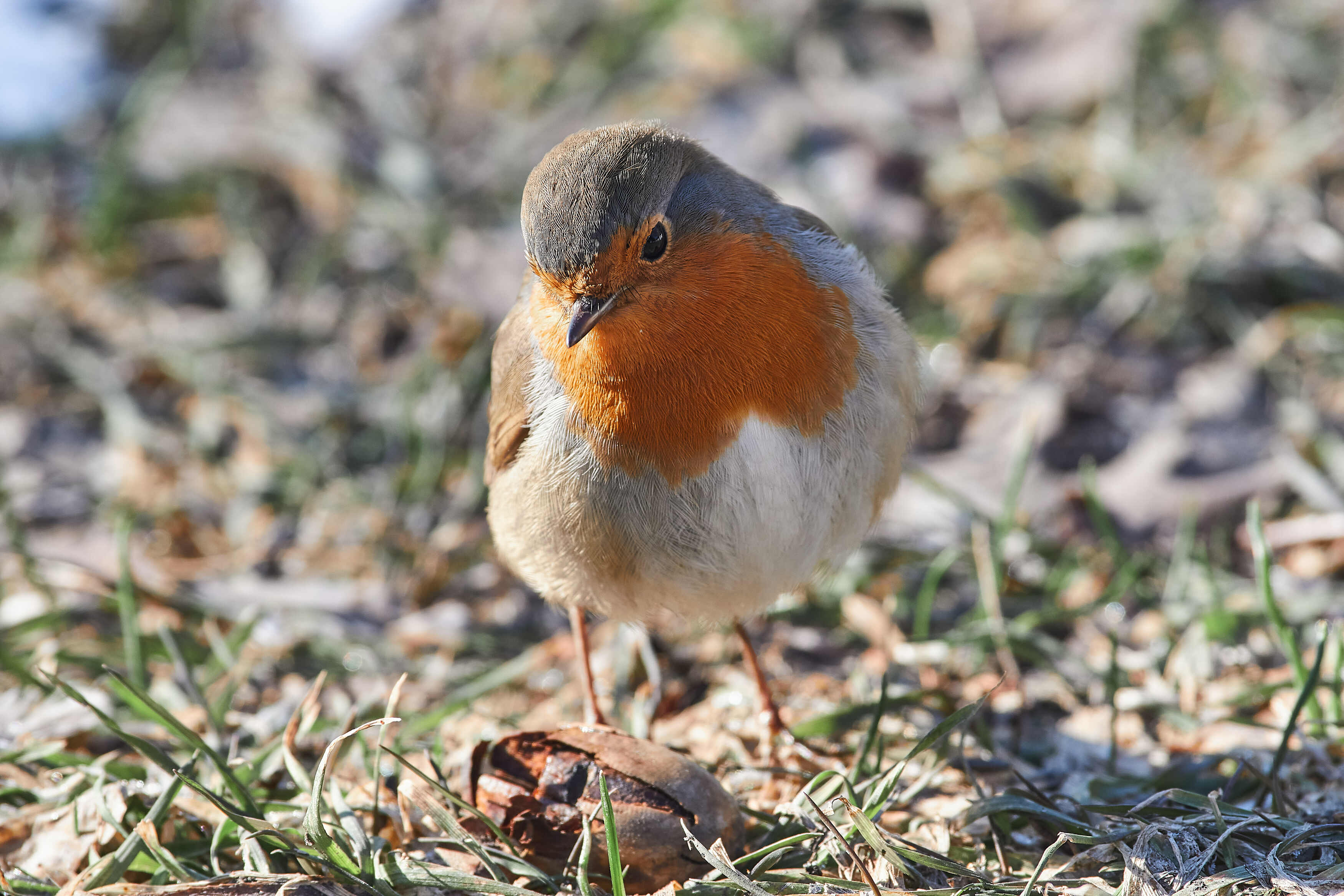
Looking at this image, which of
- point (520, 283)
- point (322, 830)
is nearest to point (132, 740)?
point (322, 830)

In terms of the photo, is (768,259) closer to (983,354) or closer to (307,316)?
(983,354)

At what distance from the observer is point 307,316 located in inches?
202

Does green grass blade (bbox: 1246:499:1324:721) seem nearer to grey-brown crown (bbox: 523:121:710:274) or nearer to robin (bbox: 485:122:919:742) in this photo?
robin (bbox: 485:122:919:742)

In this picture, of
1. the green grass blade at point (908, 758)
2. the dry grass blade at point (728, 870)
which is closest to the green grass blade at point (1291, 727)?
the green grass blade at point (908, 758)

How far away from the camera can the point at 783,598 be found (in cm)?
365

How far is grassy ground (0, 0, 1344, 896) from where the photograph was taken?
2.54m

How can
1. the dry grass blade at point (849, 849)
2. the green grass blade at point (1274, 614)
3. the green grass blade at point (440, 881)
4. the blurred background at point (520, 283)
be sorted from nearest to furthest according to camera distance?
1. the dry grass blade at point (849, 849)
2. the green grass blade at point (440, 881)
3. the green grass blade at point (1274, 614)
4. the blurred background at point (520, 283)

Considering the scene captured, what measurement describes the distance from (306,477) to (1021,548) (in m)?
2.57

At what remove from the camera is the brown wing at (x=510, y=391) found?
2895 millimetres

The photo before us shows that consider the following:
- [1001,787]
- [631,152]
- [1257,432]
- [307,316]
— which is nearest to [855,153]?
[1257,432]

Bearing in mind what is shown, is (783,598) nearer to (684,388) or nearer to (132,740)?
(684,388)

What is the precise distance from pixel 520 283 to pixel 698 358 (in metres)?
2.45

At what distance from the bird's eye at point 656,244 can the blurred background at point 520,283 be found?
127cm

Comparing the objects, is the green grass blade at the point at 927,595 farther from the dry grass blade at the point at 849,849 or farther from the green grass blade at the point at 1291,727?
the dry grass blade at the point at 849,849
